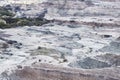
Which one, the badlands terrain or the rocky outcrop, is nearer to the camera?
the rocky outcrop

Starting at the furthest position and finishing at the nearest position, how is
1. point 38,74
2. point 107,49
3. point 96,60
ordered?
1. point 107,49
2. point 96,60
3. point 38,74

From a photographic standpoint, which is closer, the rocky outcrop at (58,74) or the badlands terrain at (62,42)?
the rocky outcrop at (58,74)

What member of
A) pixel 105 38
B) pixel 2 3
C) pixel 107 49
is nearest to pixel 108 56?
pixel 107 49

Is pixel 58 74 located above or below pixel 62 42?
above

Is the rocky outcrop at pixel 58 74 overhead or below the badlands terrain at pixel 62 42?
overhead

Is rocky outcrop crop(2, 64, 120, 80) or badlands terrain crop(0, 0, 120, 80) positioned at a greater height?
rocky outcrop crop(2, 64, 120, 80)

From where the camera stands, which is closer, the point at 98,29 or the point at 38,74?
the point at 38,74

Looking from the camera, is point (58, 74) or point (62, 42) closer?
point (58, 74)

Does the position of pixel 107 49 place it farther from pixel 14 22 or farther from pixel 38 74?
pixel 14 22
